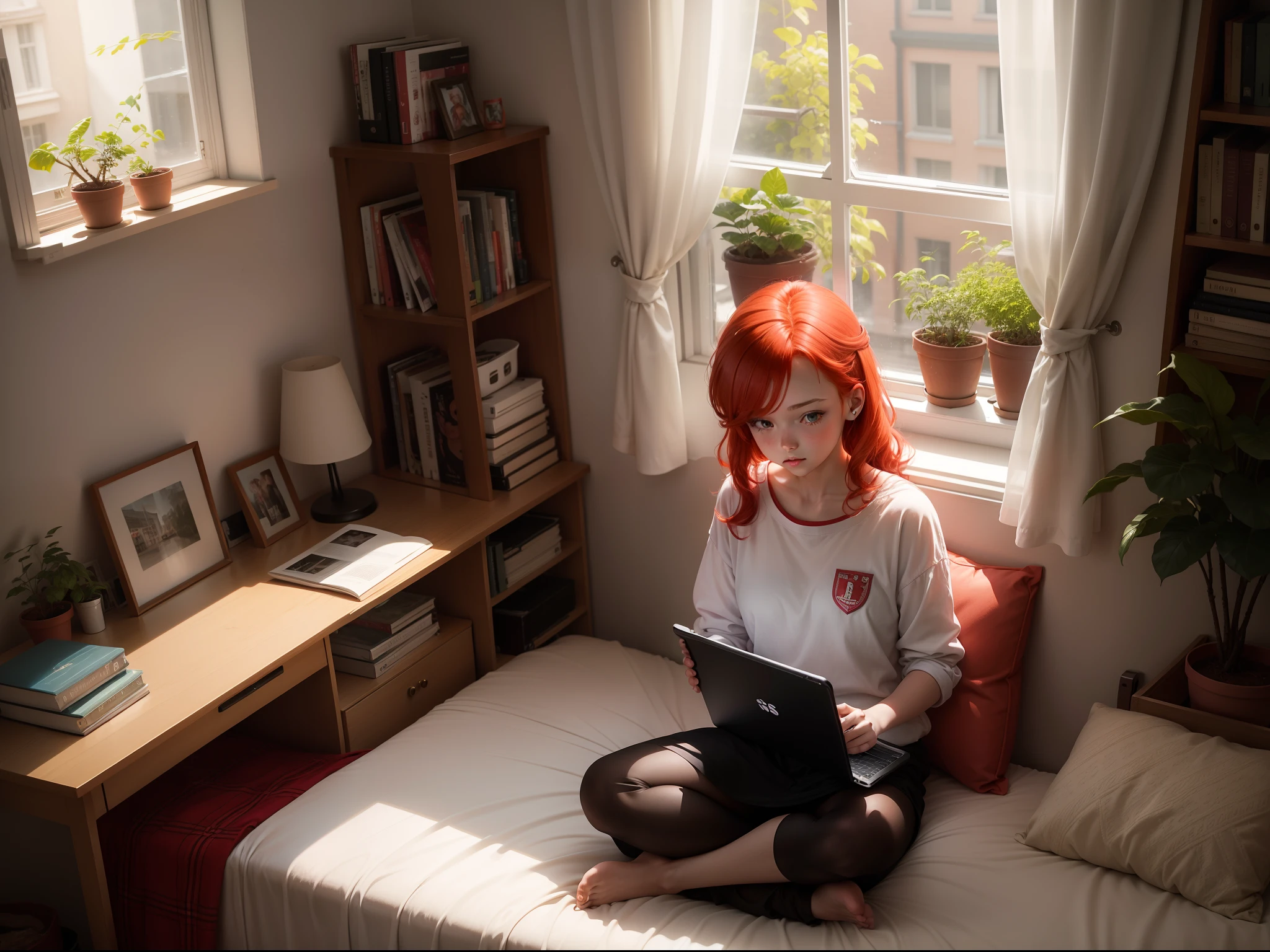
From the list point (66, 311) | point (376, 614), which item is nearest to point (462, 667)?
point (376, 614)

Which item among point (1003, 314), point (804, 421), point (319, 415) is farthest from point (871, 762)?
point (319, 415)

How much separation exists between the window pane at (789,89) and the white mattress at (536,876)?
127cm

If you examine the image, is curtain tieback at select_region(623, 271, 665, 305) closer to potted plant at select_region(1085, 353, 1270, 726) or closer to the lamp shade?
the lamp shade

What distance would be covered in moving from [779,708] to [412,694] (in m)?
0.99

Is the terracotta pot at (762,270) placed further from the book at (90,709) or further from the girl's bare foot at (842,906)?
the book at (90,709)

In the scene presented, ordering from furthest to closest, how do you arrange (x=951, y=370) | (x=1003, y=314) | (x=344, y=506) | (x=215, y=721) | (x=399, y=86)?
1. (x=344, y=506)
2. (x=399, y=86)
3. (x=951, y=370)
4. (x=1003, y=314)
5. (x=215, y=721)

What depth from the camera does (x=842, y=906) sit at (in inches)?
76.4

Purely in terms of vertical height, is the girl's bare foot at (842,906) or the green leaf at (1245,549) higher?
the green leaf at (1245,549)

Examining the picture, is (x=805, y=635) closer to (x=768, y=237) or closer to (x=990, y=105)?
(x=768, y=237)

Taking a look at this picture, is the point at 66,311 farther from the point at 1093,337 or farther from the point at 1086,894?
the point at 1086,894

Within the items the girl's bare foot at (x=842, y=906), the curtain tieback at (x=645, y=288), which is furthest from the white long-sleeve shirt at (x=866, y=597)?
the curtain tieback at (x=645, y=288)

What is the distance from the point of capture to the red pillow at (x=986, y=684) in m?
2.32

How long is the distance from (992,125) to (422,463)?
1.49m

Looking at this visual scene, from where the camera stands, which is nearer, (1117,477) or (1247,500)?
(1247,500)
